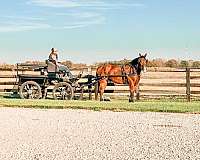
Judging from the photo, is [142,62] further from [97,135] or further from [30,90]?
[97,135]

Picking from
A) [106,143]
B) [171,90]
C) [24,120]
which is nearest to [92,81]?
[171,90]

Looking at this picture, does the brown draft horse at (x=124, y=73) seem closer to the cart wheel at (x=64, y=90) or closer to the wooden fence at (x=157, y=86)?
the wooden fence at (x=157, y=86)

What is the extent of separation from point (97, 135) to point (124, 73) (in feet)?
39.1

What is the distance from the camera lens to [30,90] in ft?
78.5

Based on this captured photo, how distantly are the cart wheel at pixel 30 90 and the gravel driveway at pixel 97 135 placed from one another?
6.31m

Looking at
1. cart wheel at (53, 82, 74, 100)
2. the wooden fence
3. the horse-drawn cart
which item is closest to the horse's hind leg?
the horse-drawn cart

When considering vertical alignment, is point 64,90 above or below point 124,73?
below

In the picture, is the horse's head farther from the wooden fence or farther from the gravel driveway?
the gravel driveway

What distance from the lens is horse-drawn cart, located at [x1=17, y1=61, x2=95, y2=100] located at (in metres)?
23.6

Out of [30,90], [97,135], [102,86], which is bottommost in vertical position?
[97,135]

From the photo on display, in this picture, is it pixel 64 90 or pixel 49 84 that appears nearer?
pixel 64 90

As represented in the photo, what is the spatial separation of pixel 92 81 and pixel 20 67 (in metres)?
4.61

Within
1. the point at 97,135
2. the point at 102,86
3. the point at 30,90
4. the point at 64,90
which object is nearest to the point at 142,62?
the point at 102,86

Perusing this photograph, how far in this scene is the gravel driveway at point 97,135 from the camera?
9.64 m
